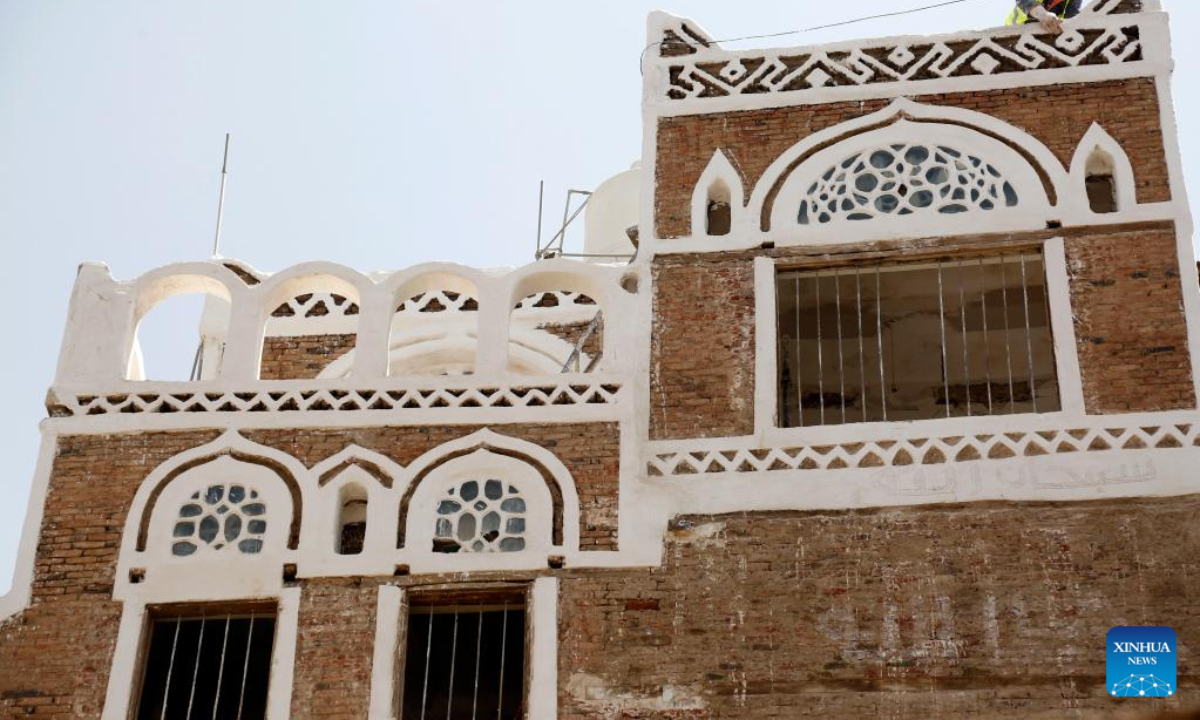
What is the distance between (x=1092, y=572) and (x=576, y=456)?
3.44 metres

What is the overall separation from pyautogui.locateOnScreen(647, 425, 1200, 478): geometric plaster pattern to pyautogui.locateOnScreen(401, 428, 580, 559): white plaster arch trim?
582 millimetres

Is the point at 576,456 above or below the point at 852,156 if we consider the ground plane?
below

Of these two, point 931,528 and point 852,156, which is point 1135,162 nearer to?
point 852,156

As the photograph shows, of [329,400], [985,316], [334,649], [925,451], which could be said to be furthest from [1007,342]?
[334,649]

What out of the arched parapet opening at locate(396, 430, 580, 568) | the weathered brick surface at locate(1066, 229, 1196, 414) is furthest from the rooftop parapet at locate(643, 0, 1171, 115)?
the arched parapet opening at locate(396, 430, 580, 568)

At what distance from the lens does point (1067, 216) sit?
53.2 ft

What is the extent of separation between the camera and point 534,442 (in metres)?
15.6

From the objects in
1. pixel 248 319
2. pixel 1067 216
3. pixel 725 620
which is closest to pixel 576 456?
pixel 725 620

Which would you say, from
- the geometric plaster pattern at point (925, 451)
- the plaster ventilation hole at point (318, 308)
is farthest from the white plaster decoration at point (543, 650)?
the plaster ventilation hole at point (318, 308)

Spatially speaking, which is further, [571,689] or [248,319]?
[248,319]

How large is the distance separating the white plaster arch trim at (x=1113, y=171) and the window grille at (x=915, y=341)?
19.8 inches

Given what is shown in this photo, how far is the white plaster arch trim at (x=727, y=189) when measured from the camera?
1658 centimetres

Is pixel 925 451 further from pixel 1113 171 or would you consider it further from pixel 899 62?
pixel 899 62

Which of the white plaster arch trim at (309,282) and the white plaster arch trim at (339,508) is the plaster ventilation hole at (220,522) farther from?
the white plaster arch trim at (309,282)
